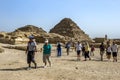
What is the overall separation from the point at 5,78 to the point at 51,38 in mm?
46637

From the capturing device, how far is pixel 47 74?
1425cm

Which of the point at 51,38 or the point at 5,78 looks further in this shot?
the point at 51,38

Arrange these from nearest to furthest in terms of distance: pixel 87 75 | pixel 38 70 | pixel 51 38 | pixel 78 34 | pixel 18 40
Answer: pixel 87 75, pixel 38 70, pixel 18 40, pixel 51 38, pixel 78 34

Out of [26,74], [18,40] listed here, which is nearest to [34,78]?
[26,74]

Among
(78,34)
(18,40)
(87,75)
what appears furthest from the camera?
(78,34)

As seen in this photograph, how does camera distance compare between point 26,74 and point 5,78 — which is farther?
point 26,74

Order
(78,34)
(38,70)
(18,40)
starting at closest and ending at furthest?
(38,70), (18,40), (78,34)

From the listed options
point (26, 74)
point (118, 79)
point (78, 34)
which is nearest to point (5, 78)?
point (26, 74)

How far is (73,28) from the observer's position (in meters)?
87.8

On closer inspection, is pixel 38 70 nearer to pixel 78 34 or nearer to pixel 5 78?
pixel 5 78

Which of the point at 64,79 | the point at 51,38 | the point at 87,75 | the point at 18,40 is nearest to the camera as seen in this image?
the point at 64,79

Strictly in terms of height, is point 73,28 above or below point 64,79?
above

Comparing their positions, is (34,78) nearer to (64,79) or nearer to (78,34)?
(64,79)

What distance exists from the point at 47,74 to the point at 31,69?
5.92 feet
